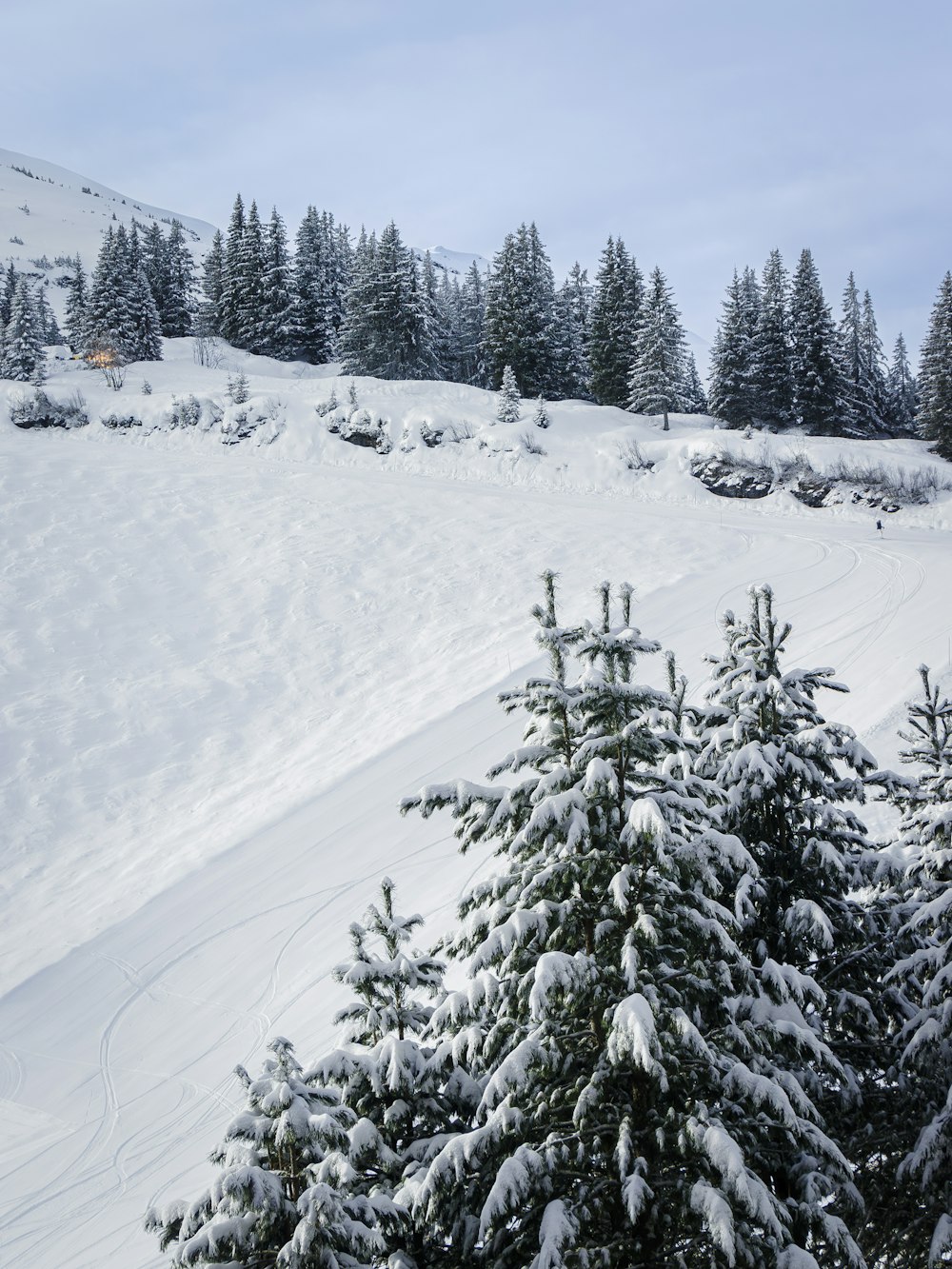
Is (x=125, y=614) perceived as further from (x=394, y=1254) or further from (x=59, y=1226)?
(x=394, y=1254)

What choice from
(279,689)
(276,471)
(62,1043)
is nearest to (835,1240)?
(62,1043)

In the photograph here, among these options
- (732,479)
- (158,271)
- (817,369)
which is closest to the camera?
(732,479)

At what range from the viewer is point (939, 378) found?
4472cm

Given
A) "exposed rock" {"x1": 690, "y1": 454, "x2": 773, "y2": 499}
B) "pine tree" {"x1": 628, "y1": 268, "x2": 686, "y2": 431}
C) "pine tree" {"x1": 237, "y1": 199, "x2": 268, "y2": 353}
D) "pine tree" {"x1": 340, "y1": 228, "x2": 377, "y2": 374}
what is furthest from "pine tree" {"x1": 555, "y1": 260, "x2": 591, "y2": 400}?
"pine tree" {"x1": 237, "y1": 199, "x2": 268, "y2": 353}

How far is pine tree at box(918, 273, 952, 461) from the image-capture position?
43.7 m

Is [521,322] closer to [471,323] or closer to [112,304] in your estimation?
[471,323]

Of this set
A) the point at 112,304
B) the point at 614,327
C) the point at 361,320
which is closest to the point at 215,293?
the point at 112,304

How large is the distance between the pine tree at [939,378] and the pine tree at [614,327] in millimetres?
17584

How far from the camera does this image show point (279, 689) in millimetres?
23250

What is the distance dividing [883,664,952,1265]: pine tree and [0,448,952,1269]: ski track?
302 inches

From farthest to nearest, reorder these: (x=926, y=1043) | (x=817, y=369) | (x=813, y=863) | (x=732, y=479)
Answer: (x=817, y=369) < (x=732, y=479) < (x=813, y=863) < (x=926, y=1043)

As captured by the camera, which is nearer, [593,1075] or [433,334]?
[593,1075]

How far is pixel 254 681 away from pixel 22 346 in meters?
41.9

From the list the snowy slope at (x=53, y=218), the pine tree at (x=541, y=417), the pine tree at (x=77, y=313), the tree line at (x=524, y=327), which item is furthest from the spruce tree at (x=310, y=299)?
the snowy slope at (x=53, y=218)
